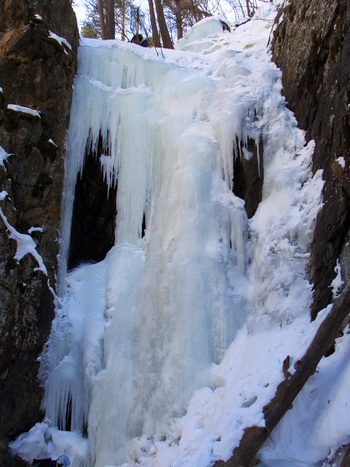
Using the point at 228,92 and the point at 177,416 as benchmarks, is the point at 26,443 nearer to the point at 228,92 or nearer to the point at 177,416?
the point at 177,416

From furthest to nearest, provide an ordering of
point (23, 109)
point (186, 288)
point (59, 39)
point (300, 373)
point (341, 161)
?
point (59, 39) → point (23, 109) → point (186, 288) → point (341, 161) → point (300, 373)

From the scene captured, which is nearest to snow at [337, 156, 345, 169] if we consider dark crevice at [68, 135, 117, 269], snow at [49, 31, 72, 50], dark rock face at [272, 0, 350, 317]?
dark rock face at [272, 0, 350, 317]

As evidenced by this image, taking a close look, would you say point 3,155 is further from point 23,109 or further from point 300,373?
point 300,373

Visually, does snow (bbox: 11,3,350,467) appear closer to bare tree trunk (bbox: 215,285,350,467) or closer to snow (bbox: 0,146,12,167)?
bare tree trunk (bbox: 215,285,350,467)

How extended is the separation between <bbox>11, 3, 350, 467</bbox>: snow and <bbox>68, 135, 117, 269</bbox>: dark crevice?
242 mm

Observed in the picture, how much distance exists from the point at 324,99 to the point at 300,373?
12.8 ft

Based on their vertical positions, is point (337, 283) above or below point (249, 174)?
below

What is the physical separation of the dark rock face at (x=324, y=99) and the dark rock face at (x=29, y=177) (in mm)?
3739

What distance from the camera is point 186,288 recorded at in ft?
18.8

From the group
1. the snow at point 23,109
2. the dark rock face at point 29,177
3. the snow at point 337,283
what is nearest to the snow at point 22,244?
the dark rock face at point 29,177

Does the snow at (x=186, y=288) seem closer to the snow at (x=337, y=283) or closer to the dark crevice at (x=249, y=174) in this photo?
the dark crevice at (x=249, y=174)

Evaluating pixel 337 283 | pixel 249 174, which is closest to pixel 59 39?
pixel 249 174

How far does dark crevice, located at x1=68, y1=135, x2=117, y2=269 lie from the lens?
7.59 meters

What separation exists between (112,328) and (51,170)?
2.62 metres
